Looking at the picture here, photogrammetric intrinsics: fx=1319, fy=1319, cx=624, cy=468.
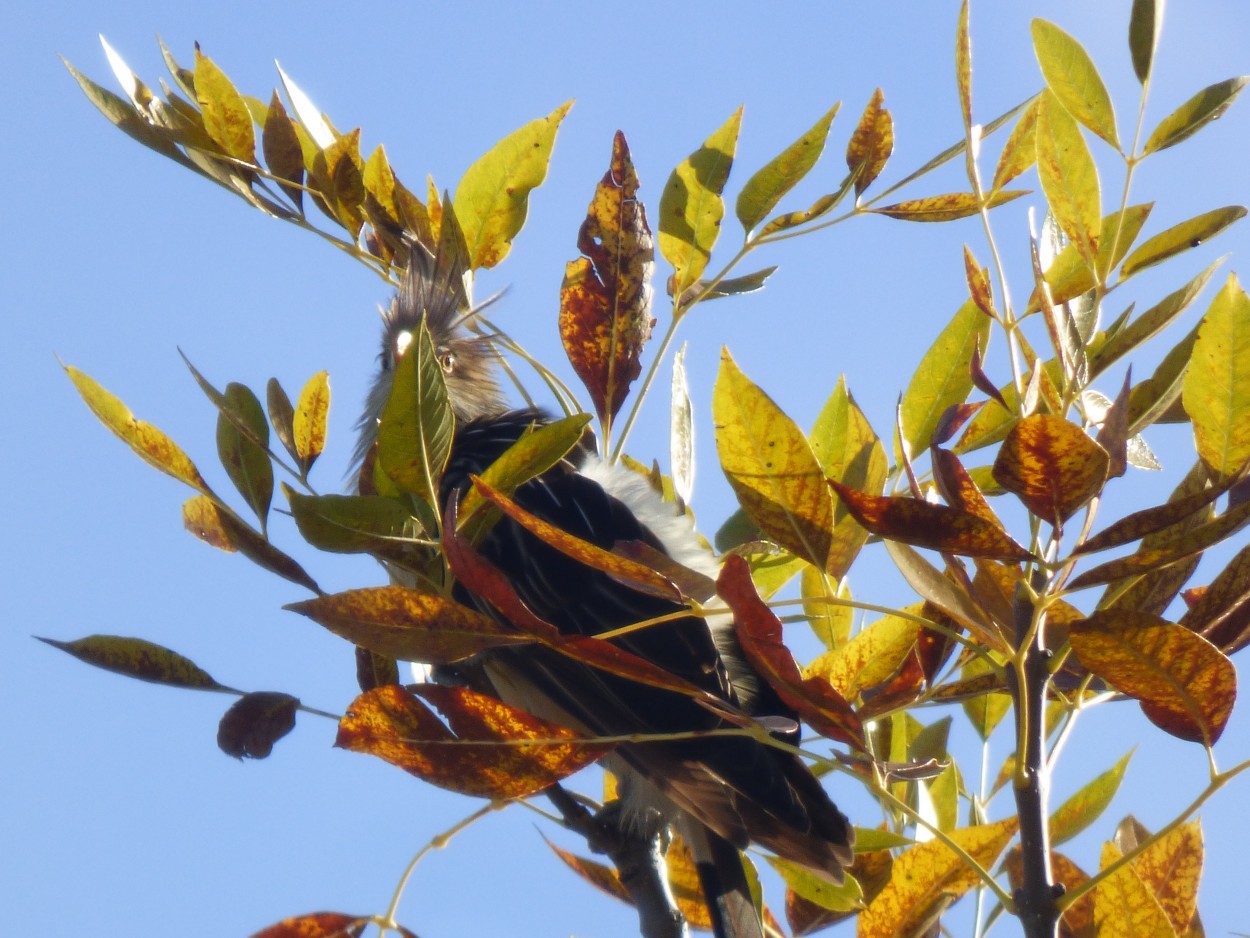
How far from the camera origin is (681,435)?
1938 millimetres

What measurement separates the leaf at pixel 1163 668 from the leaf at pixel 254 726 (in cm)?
94

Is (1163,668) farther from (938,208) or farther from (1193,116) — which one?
(938,208)

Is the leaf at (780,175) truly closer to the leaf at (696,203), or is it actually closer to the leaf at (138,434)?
the leaf at (696,203)

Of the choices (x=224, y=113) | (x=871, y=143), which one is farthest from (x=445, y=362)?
(x=871, y=143)

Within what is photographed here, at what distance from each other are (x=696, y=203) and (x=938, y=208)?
1.35ft

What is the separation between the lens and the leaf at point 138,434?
135 centimetres

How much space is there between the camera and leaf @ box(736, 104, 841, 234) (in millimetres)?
1748

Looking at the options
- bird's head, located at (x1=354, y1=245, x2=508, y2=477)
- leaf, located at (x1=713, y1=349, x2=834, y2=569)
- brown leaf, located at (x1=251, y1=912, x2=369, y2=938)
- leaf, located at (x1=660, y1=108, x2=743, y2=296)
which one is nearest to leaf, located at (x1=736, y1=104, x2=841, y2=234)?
leaf, located at (x1=660, y1=108, x2=743, y2=296)

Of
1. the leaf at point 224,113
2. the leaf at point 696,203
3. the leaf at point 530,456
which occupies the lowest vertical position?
the leaf at point 530,456

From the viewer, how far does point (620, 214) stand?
1.62 meters

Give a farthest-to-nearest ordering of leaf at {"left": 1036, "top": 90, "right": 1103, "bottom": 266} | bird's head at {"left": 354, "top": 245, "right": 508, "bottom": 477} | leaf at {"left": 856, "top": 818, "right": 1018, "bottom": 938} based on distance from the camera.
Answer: bird's head at {"left": 354, "top": 245, "right": 508, "bottom": 477}, leaf at {"left": 856, "top": 818, "right": 1018, "bottom": 938}, leaf at {"left": 1036, "top": 90, "right": 1103, "bottom": 266}

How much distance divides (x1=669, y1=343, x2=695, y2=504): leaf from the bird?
0.13 m

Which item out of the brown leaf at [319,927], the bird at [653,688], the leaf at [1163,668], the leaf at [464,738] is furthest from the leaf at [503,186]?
the leaf at [1163,668]

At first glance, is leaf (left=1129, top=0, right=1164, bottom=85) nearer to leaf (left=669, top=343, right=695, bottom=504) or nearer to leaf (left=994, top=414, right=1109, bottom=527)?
leaf (left=994, top=414, right=1109, bottom=527)
